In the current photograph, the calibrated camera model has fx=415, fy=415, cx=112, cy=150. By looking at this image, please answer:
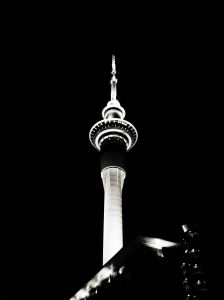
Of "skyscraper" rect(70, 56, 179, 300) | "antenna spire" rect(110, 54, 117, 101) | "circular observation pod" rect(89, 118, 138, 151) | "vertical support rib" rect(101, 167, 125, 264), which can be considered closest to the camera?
"skyscraper" rect(70, 56, 179, 300)

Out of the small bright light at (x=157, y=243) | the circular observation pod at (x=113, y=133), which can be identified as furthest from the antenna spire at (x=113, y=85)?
the small bright light at (x=157, y=243)

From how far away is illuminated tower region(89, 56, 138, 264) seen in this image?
A: 51.5 m

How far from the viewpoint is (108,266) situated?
25.4m

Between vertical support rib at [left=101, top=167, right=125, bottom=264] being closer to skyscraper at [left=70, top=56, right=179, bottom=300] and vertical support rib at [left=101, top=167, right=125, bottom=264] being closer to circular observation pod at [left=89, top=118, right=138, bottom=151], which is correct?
skyscraper at [left=70, top=56, right=179, bottom=300]

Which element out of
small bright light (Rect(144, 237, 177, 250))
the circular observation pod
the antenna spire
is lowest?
small bright light (Rect(144, 237, 177, 250))

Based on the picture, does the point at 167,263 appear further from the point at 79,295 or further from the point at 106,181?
the point at 106,181

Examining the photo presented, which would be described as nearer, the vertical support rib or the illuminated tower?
the vertical support rib

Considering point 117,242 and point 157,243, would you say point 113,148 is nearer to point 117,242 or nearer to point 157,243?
point 117,242

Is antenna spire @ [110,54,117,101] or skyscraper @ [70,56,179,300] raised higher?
antenna spire @ [110,54,117,101]

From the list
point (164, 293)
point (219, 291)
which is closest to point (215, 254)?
point (219, 291)

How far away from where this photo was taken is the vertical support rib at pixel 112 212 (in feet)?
157

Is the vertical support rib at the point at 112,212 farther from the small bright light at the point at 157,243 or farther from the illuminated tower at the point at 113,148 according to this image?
the small bright light at the point at 157,243

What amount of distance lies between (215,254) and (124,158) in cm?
3739

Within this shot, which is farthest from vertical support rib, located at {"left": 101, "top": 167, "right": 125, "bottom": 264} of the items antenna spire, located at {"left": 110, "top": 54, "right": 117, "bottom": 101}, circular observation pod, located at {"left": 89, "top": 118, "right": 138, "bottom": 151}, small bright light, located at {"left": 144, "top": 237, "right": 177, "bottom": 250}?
small bright light, located at {"left": 144, "top": 237, "right": 177, "bottom": 250}
